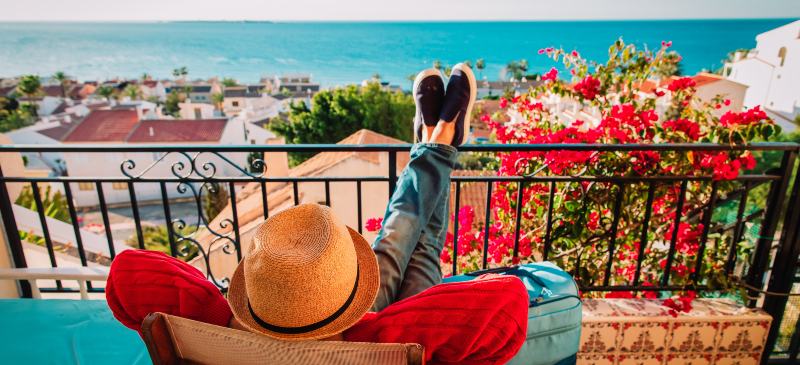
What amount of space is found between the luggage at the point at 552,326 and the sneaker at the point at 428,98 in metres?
0.82

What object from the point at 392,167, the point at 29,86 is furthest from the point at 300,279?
the point at 29,86

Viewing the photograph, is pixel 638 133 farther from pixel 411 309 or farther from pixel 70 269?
pixel 70 269

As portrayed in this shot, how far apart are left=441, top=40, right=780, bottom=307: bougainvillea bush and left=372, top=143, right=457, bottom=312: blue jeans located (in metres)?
0.34

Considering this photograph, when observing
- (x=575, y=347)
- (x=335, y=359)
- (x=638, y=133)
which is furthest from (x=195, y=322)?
(x=638, y=133)

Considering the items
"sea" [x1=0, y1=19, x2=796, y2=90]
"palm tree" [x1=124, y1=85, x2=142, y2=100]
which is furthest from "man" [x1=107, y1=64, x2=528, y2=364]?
"palm tree" [x1=124, y1=85, x2=142, y2=100]

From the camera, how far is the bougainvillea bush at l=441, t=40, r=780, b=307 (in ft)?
5.08

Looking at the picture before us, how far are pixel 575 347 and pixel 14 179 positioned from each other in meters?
1.99

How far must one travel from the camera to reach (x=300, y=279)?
0.58 m

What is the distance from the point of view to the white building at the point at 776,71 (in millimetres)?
14276

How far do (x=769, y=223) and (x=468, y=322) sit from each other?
1.59 meters

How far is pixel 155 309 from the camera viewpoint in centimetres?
69

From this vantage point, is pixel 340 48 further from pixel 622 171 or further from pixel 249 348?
pixel 249 348

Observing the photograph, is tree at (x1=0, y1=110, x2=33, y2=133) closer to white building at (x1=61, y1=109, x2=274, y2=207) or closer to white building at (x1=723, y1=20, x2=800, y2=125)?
white building at (x1=61, y1=109, x2=274, y2=207)

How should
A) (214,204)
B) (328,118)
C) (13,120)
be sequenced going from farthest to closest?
(13,120) → (328,118) → (214,204)
